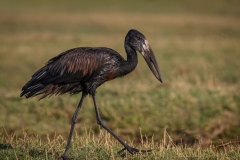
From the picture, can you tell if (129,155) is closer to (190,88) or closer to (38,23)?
(190,88)

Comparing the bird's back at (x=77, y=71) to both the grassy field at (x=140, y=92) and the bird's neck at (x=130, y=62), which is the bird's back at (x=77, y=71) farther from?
the grassy field at (x=140, y=92)

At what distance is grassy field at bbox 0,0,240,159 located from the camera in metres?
10.3

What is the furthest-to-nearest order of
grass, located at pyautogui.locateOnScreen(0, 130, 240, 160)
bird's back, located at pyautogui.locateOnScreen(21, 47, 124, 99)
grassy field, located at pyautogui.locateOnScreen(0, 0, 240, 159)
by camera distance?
grassy field, located at pyautogui.locateOnScreen(0, 0, 240, 159) → bird's back, located at pyautogui.locateOnScreen(21, 47, 124, 99) → grass, located at pyautogui.locateOnScreen(0, 130, 240, 160)

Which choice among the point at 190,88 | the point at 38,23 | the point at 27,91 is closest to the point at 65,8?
the point at 38,23

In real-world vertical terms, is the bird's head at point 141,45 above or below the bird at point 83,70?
above

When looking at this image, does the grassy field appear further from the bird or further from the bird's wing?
the bird's wing

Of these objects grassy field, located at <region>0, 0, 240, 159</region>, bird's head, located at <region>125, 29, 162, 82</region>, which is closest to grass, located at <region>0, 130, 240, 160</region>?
grassy field, located at <region>0, 0, 240, 159</region>

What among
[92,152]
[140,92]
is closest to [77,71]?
[92,152]

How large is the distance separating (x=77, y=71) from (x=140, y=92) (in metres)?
5.16

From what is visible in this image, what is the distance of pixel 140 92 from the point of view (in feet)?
39.9

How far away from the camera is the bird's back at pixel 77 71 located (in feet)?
23.2

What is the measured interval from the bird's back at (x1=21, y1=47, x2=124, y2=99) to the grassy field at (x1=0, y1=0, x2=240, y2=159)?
762 mm

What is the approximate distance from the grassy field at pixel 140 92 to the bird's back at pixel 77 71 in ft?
2.50

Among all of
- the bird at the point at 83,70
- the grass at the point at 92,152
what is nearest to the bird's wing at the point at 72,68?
the bird at the point at 83,70
